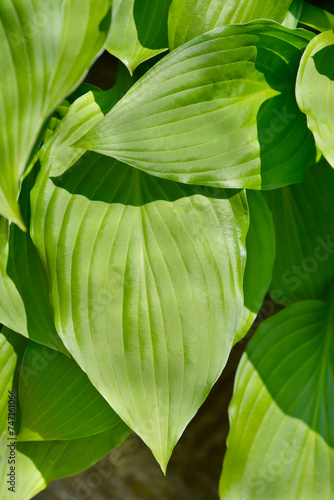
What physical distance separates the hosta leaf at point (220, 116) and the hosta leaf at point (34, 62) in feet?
0.20

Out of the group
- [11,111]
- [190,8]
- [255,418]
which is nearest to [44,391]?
[255,418]

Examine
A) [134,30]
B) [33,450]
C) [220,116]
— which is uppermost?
[134,30]

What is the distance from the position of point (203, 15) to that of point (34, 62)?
25 cm

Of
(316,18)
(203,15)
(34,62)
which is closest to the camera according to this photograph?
(34,62)

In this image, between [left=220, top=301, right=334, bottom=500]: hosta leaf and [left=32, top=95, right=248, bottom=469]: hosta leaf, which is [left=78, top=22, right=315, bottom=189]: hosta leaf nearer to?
[left=32, top=95, right=248, bottom=469]: hosta leaf

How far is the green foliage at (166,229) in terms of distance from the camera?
19.5 inches

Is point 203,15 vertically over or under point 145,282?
over

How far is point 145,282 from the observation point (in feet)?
1.96

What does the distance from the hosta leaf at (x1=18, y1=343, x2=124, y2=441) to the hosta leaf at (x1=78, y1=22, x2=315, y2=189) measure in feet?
1.18

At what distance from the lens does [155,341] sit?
60 cm

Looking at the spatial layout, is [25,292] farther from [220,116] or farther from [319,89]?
[319,89]

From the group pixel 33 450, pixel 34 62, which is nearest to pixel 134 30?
pixel 34 62

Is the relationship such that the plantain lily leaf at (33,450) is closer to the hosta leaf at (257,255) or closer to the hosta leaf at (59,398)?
the hosta leaf at (59,398)

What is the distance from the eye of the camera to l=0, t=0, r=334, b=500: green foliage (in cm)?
50
